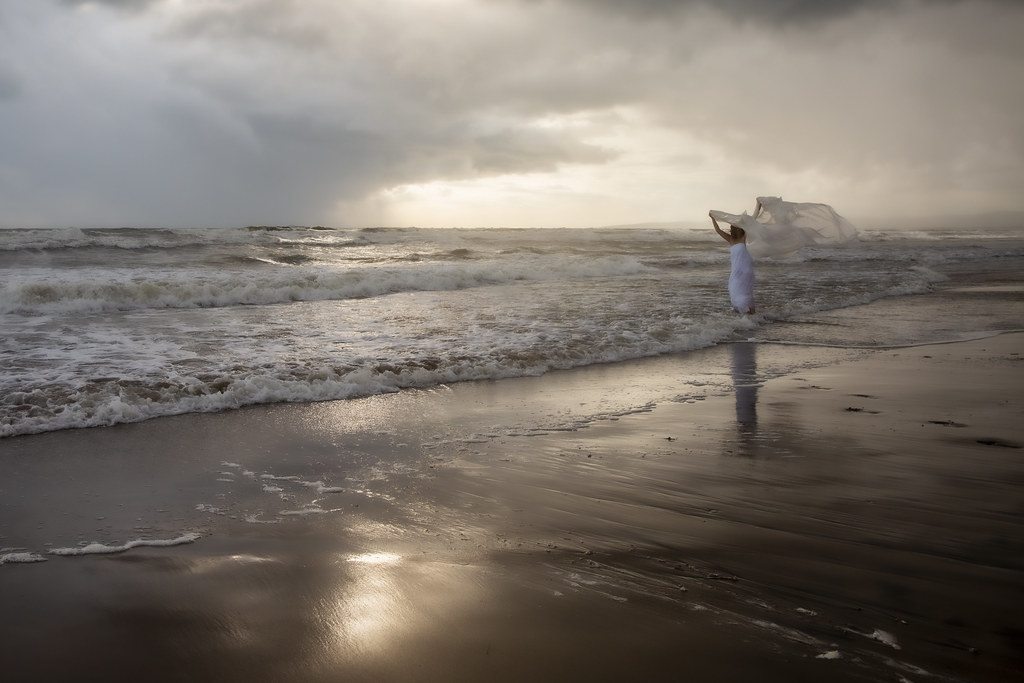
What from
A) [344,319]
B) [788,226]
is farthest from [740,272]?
[344,319]

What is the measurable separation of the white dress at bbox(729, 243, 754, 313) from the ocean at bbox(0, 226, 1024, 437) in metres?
0.29

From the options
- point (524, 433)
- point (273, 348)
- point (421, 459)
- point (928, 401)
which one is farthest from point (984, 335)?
point (273, 348)

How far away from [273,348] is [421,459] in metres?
4.62

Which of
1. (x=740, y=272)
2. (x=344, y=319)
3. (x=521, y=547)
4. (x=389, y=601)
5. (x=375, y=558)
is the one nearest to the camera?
(x=389, y=601)

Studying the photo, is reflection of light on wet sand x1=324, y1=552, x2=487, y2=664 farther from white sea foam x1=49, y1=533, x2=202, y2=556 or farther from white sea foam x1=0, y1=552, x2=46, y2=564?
white sea foam x1=0, y1=552, x2=46, y2=564

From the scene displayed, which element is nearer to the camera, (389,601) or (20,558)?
(389,601)

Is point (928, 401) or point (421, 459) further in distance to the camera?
point (928, 401)

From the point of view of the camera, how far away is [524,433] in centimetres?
538

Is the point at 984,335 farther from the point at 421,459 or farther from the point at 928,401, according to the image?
the point at 421,459

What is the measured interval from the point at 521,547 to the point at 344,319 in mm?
9186

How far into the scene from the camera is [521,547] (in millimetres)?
3291

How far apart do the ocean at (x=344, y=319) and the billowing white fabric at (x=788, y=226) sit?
1372mm

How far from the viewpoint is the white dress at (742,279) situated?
12023mm

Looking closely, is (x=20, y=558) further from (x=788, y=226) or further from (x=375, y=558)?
(x=788, y=226)
